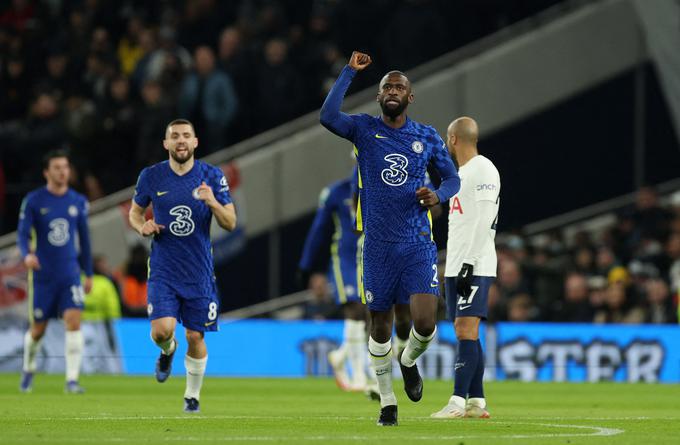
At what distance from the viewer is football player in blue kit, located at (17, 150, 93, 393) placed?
15516 mm

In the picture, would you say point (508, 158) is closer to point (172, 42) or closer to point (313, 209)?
point (313, 209)

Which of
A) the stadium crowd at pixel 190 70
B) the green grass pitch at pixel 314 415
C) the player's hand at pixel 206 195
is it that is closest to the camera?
the green grass pitch at pixel 314 415

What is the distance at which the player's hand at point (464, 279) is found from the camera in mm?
11000

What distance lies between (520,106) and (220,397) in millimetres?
9325

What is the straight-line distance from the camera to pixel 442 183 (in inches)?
397

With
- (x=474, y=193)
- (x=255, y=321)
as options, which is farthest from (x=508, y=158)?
(x=474, y=193)

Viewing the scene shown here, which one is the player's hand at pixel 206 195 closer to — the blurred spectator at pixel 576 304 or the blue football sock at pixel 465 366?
the blue football sock at pixel 465 366

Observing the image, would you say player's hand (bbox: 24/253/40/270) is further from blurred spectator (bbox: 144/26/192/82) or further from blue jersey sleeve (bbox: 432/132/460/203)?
blurred spectator (bbox: 144/26/192/82)

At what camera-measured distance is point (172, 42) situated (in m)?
22.7

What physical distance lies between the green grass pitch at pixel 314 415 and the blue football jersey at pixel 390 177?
4.48 ft

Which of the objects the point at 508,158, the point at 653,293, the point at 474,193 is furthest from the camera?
the point at 508,158

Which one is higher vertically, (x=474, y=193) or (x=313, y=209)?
(x=313, y=209)

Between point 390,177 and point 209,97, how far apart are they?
1198 centimetres

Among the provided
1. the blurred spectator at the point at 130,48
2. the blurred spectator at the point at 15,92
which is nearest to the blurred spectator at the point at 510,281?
the blurred spectator at the point at 130,48
